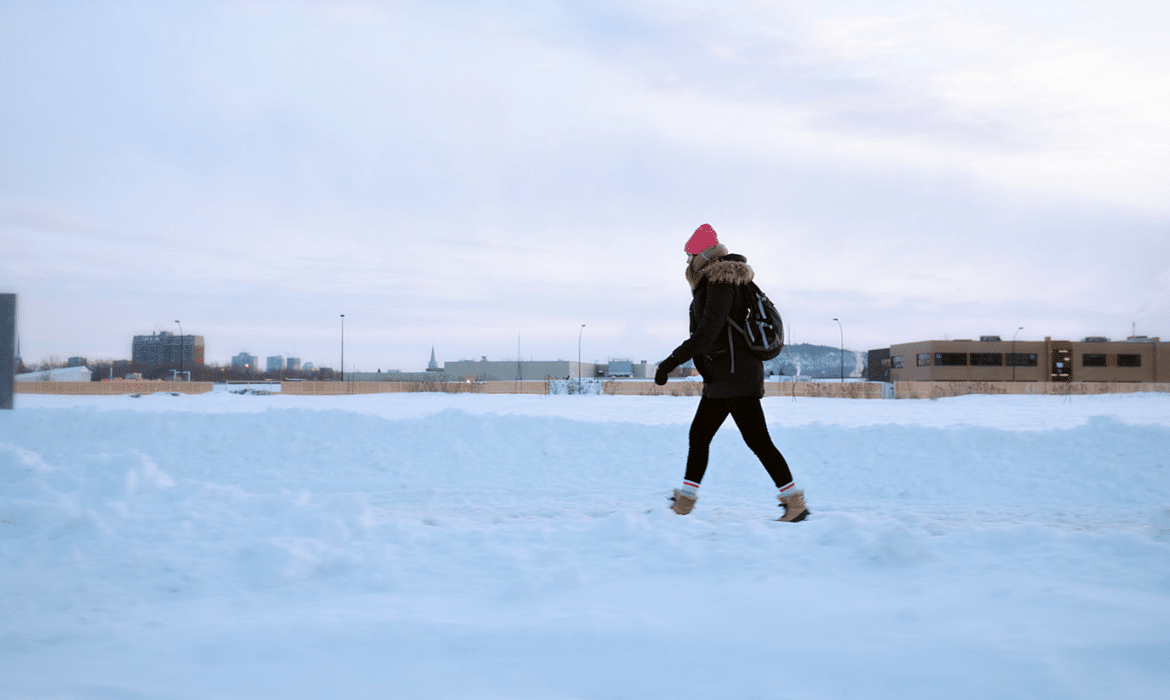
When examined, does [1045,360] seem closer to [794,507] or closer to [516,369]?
[516,369]

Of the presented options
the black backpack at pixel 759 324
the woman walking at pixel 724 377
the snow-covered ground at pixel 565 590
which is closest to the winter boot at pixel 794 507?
the woman walking at pixel 724 377

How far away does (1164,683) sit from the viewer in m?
2.20

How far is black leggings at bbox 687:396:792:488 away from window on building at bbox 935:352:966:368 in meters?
80.8

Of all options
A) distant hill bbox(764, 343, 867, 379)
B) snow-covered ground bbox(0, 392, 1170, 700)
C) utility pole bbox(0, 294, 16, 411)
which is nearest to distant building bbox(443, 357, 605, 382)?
distant hill bbox(764, 343, 867, 379)

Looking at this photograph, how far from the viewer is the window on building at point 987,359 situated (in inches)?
3095

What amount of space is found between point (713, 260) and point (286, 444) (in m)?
6.67

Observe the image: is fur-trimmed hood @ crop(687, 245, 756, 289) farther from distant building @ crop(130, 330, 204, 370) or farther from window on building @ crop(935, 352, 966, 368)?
distant building @ crop(130, 330, 204, 370)

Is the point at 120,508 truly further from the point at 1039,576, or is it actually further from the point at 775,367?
the point at 775,367

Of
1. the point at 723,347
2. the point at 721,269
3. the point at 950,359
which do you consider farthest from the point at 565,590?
the point at 950,359

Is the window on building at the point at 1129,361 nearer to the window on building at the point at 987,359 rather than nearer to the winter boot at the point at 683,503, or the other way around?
the window on building at the point at 987,359

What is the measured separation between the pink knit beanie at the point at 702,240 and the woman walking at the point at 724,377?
0.27 metres

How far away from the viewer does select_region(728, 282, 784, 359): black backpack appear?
206 inches

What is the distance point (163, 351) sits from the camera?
115 metres

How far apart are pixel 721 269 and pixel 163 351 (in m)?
129
